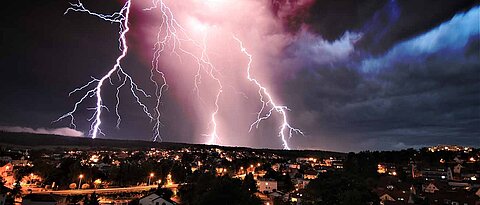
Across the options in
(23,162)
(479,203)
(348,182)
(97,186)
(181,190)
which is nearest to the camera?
(348,182)

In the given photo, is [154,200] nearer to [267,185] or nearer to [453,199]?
[267,185]

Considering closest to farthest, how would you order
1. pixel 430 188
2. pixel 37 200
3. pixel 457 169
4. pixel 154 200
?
pixel 37 200 < pixel 154 200 < pixel 430 188 < pixel 457 169

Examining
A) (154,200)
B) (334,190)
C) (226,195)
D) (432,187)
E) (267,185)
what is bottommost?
(154,200)

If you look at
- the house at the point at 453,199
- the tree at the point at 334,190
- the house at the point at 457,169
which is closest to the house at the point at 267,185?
the house at the point at 453,199

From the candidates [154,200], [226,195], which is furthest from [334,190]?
[154,200]

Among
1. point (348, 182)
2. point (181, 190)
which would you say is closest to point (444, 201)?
point (348, 182)

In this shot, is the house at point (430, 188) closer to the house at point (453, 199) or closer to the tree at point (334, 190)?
the house at point (453, 199)

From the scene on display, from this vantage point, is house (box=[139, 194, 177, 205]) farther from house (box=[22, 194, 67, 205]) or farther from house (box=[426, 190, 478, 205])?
house (box=[426, 190, 478, 205])

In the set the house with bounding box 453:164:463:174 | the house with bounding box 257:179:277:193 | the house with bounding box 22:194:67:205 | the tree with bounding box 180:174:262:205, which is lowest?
the house with bounding box 22:194:67:205

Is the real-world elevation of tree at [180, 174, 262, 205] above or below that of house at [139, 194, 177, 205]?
above

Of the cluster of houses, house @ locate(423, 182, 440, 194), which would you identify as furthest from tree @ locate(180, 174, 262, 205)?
house @ locate(423, 182, 440, 194)

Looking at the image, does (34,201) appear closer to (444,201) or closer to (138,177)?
(138,177)
